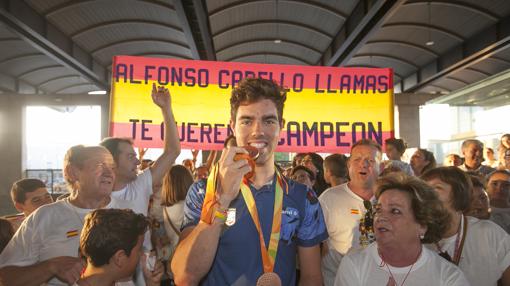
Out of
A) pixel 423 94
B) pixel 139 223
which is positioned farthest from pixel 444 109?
pixel 139 223

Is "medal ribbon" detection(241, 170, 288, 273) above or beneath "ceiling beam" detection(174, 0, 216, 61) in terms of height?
beneath

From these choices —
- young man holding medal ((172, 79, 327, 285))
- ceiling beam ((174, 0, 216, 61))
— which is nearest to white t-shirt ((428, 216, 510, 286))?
young man holding medal ((172, 79, 327, 285))

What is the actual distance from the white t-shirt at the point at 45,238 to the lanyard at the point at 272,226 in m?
1.34

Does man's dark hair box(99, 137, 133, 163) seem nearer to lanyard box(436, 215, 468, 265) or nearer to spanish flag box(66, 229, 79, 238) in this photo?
spanish flag box(66, 229, 79, 238)

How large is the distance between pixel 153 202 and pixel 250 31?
8.02 m

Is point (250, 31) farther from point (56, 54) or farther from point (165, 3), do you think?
point (56, 54)

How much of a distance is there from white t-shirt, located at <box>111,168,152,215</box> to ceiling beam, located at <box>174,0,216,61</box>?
605cm

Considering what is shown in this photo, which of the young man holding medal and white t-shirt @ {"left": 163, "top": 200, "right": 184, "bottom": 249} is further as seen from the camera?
white t-shirt @ {"left": 163, "top": 200, "right": 184, "bottom": 249}

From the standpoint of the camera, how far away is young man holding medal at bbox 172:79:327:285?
1.92 m

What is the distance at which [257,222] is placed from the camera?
210 cm

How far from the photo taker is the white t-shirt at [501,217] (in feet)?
14.3

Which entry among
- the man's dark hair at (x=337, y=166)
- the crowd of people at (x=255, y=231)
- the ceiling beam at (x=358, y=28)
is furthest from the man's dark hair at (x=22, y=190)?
the ceiling beam at (x=358, y=28)

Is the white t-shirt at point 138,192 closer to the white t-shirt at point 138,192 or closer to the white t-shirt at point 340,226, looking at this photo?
the white t-shirt at point 138,192

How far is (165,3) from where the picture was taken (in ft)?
32.5
